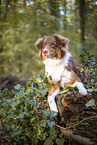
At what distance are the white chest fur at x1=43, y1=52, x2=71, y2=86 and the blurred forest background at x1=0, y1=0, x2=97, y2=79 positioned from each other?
1.58 ft

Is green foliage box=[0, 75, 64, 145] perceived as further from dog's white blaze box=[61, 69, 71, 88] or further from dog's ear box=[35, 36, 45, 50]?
dog's ear box=[35, 36, 45, 50]

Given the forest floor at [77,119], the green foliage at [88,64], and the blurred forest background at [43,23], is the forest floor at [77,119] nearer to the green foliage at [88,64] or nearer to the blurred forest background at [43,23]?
the green foliage at [88,64]

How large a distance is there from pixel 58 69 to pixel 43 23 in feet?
14.4

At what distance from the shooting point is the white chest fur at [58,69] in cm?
303

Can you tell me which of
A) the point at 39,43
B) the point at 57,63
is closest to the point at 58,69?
the point at 57,63

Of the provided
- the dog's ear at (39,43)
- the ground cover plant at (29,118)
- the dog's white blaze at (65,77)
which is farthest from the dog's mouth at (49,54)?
the ground cover plant at (29,118)

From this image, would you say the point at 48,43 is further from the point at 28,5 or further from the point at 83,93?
the point at 28,5

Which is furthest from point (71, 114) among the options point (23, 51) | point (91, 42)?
point (23, 51)

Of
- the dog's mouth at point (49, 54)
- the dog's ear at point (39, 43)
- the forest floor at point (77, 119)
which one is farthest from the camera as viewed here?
the dog's ear at point (39, 43)

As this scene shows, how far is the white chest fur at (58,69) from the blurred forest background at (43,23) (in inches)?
19.0

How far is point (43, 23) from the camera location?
6875 millimetres

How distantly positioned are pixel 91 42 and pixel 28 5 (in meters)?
6.61

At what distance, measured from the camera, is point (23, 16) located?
209 inches

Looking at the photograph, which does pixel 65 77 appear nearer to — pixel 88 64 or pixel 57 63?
pixel 57 63
